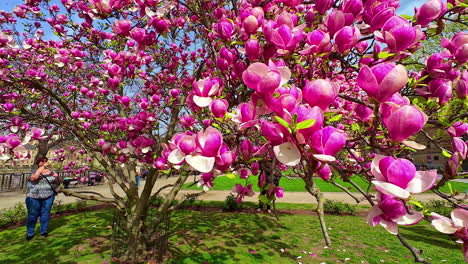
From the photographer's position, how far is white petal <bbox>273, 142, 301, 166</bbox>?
2.32 feet

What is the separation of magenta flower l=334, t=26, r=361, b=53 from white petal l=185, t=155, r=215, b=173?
0.80 metres

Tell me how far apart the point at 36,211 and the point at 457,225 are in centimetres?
715

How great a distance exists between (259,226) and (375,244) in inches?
120

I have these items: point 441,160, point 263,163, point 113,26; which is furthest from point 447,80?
point 441,160

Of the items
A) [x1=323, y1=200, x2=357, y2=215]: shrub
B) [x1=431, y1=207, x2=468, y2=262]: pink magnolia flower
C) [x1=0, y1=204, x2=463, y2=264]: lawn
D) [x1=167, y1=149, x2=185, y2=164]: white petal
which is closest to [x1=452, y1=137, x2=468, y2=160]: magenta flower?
[x1=431, y1=207, x2=468, y2=262]: pink magnolia flower

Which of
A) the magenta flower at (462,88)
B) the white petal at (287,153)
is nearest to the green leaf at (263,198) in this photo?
the white petal at (287,153)

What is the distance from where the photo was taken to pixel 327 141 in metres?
0.72

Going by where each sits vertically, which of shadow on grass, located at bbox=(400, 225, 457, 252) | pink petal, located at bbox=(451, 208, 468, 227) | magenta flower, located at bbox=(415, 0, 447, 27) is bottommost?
shadow on grass, located at bbox=(400, 225, 457, 252)

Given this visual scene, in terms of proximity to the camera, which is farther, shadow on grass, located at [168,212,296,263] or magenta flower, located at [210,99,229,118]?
shadow on grass, located at [168,212,296,263]

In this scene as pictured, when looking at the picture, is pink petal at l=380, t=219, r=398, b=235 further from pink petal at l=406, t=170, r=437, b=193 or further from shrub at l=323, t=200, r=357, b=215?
shrub at l=323, t=200, r=357, b=215

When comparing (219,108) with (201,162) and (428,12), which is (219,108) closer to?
(201,162)

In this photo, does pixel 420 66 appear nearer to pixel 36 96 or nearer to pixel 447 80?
pixel 447 80

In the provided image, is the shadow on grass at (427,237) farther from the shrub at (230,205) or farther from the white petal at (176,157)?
the white petal at (176,157)

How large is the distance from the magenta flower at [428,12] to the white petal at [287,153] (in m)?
1.08
